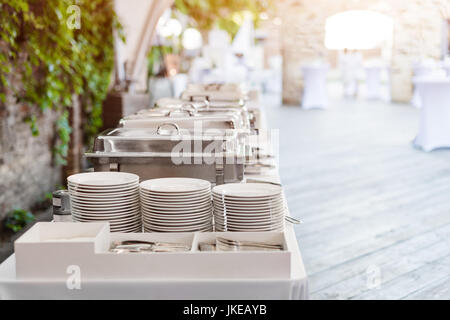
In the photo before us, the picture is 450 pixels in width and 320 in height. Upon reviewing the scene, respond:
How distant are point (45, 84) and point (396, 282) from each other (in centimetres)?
253

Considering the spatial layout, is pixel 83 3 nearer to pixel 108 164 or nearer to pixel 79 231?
pixel 108 164

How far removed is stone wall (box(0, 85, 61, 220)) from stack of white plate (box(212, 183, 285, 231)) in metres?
2.53

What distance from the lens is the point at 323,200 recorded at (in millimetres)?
3748

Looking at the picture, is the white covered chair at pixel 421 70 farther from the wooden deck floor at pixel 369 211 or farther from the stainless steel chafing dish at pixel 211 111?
the stainless steel chafing dish at pixel 211 111

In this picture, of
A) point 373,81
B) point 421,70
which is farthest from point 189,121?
point 373,81

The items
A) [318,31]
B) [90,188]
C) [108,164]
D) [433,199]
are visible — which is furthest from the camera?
[318,31]

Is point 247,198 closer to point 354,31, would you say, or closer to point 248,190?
point 248,190

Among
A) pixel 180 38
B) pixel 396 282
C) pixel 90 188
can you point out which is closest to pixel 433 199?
pixel 396 282

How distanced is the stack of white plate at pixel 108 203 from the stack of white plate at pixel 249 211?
0.20m

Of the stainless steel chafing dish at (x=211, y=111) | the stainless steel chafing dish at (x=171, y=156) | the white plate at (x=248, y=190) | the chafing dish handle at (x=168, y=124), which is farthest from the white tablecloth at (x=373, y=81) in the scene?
the white plate at (x=248, y=190)

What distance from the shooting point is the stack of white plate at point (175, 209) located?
4.08 feet

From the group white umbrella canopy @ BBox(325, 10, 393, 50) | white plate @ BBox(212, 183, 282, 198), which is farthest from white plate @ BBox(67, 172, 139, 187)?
white umbrella canopy @ BBox(325, 10, 393, 50)

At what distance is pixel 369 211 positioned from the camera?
11.4 ft
